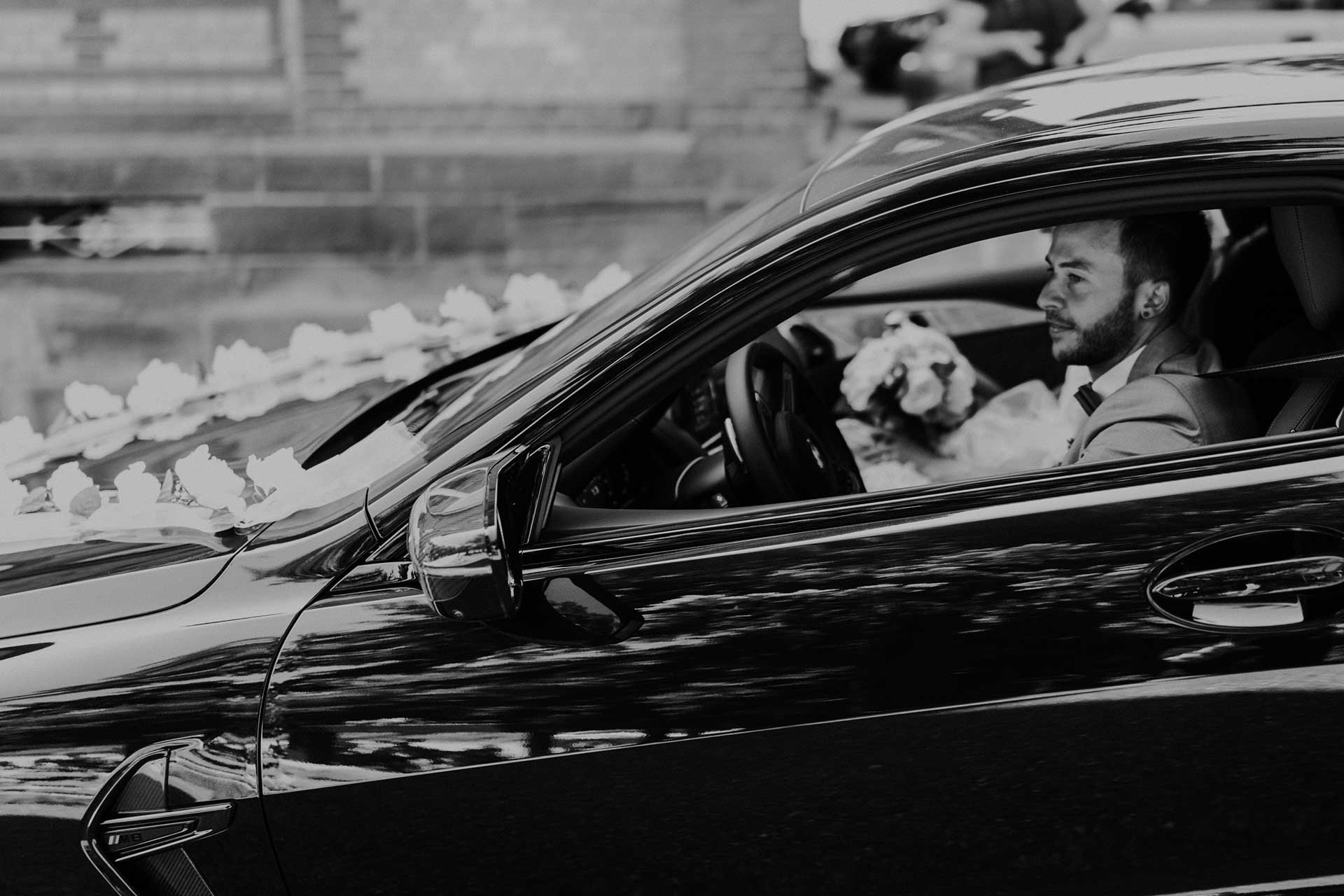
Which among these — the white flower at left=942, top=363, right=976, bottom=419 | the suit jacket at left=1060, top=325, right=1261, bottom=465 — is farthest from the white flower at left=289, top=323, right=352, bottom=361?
the suit jacket at left=1060, top=325, right=1261, bottom=465

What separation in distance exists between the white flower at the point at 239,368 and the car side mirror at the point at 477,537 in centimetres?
143

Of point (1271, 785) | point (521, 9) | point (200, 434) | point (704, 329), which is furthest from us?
point (521, 9)

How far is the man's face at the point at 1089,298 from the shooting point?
2.22 metres

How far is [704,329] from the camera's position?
1.82 metres

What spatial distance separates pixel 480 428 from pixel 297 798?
541 millimetres

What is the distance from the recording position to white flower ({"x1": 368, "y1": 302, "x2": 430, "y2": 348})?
10.7ft

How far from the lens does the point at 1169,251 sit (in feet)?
7.37

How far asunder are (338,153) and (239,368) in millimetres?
3693

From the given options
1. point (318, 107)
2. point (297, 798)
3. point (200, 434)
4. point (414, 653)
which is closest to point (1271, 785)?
point (414, 653)

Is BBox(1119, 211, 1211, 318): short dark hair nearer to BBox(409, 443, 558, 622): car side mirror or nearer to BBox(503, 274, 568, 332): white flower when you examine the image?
BBox(409, 443, 558, 622): car side mirror

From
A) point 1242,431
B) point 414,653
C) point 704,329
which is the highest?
point 704,329

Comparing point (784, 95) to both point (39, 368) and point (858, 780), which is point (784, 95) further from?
point (858, 780)

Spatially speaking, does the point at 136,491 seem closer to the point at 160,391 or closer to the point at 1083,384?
the point at 160,391

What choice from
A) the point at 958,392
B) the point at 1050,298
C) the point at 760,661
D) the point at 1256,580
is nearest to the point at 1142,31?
the point at 958,392
